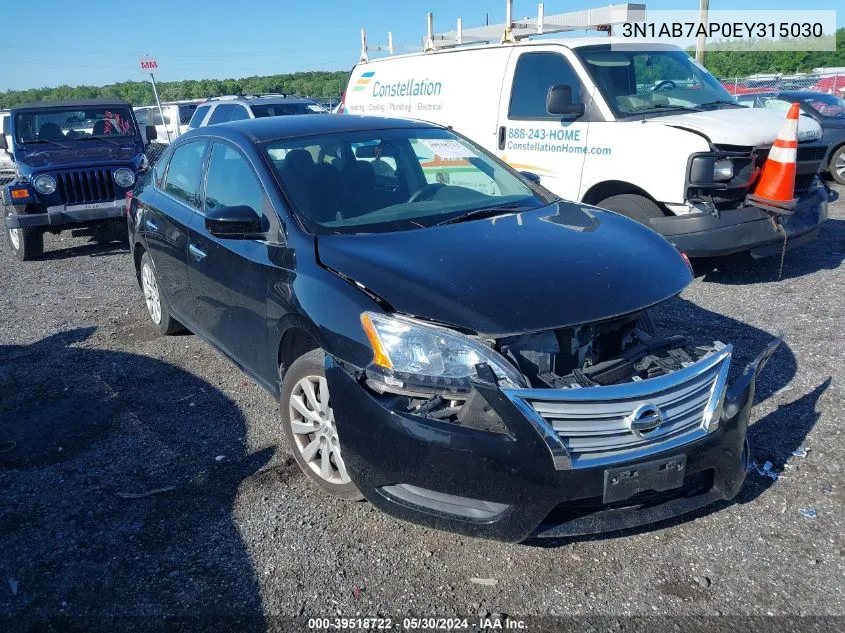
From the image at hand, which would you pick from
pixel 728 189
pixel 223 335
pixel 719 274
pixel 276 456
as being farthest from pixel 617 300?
pixel 719 274

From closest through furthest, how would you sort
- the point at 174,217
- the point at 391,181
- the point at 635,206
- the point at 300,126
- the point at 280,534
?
the point at 280,534 < the point at 391,181 < the point at 300,126 < the point at 174,217 < the point at 635,206

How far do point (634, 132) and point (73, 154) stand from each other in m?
7.37

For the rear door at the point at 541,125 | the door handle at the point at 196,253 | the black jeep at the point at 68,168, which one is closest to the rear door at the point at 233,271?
the door handle at the point at 196,253

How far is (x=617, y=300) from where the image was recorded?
9.59 feet

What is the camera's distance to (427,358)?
2.78 meters

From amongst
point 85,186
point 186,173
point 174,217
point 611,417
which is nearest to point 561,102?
point 186,173

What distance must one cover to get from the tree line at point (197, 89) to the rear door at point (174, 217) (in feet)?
120

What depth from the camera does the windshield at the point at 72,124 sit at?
9.69 metres

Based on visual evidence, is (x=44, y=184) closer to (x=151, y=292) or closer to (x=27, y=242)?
(x=27, y=242)

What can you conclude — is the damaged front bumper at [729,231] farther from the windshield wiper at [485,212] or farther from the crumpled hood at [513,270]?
the crumpled hood at [513,270]

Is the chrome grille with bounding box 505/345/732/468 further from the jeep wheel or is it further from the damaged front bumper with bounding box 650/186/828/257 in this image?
the jeep wheel

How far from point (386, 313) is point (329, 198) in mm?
1153

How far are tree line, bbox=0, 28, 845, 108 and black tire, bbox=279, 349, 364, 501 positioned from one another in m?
40.1

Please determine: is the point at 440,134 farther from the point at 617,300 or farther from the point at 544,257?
the point at 617,300
